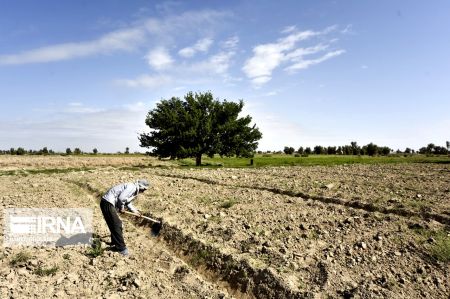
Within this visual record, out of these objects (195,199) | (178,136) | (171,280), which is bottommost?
(171,280)

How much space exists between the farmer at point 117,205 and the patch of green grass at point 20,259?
195cm

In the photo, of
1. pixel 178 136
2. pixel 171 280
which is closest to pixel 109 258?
pixel 171 280

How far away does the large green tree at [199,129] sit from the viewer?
43.0 m

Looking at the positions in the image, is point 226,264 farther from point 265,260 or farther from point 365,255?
point 365,255

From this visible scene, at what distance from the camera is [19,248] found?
33.8 feet

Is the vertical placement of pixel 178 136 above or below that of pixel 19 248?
above

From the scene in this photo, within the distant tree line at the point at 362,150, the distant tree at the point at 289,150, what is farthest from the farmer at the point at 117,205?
the distant tree at the point at 289,150

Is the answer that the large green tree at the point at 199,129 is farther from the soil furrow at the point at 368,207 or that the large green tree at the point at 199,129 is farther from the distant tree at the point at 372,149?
the distant tree at the point at 372,149

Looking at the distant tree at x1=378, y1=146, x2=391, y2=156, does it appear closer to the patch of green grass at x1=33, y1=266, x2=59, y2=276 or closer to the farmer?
the farmer

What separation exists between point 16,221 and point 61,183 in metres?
10.2

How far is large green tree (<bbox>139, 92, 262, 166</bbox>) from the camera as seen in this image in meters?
43.0

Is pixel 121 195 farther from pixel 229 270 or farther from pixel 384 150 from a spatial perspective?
pixel 384 150

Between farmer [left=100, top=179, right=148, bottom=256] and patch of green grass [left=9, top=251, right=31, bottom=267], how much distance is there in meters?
1.95

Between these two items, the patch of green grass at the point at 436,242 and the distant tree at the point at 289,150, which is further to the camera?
the distant tree at the point at 289,150
